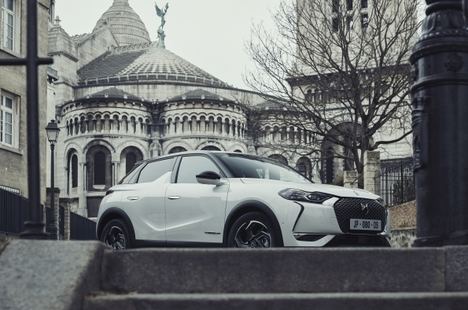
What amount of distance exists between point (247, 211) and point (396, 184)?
18.8 metres

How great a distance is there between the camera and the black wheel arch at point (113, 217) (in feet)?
33.7

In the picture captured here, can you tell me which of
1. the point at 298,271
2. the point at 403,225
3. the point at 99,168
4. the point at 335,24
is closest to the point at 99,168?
the point at 99,168

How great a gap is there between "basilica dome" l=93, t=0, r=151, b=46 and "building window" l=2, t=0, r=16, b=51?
8011cm

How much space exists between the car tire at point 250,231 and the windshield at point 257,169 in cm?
88

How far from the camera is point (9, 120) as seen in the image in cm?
2916

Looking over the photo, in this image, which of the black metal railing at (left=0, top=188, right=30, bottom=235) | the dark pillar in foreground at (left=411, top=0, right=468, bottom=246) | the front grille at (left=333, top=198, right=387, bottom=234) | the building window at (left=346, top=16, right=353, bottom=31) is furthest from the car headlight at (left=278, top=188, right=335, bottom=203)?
the building window at (left=346, top=16, right=353, bottom=31)

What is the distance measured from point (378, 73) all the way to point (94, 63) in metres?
70.9

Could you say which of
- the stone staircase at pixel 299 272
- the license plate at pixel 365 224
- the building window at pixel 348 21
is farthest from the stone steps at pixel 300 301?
the building window at pixel 348 21

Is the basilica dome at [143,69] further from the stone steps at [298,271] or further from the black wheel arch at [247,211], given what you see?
the stone steps at [298,271]

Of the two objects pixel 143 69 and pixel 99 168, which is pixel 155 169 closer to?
pixel 99 168

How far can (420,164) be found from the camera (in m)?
6.46

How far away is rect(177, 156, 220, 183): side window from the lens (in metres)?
10.2

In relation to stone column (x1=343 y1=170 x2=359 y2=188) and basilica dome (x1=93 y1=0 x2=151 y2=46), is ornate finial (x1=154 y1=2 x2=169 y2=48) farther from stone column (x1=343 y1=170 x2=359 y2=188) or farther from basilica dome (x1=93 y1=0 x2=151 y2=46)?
stone column (x1=343 y1=170 x2=359 y2=188)

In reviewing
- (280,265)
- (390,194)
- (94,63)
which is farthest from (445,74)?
(94,63)
